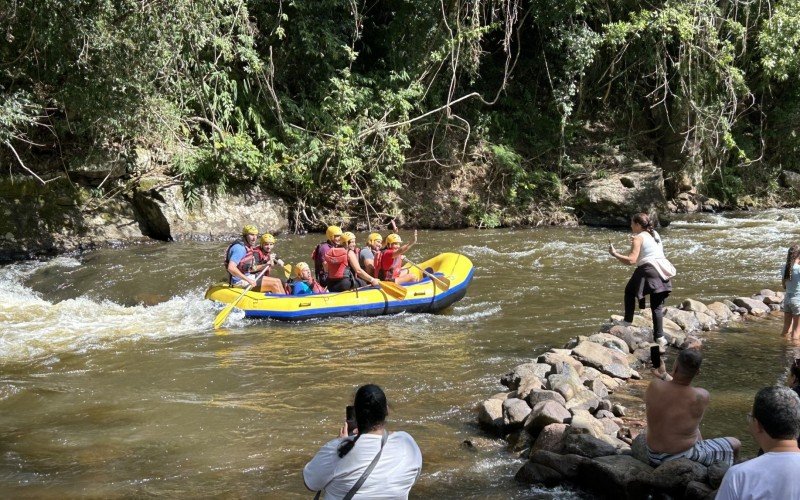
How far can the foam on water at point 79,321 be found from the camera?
25.2 ft

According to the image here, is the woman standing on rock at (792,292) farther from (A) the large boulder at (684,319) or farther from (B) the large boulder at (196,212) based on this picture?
(B) the large boulder at (196,212)

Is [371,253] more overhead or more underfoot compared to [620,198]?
more underfoot

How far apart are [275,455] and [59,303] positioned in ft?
19.5

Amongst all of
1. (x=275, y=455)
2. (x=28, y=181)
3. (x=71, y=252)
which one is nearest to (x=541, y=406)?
(x=275, y=455)

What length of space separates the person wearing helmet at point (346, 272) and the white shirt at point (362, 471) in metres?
6.45

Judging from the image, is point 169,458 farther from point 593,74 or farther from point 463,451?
point 593,74

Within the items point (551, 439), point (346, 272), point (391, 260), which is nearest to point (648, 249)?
point (551, 439)

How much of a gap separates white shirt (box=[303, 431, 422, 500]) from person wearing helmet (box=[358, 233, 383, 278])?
685cm

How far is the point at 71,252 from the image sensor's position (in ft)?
42.4

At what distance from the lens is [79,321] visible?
343 inches

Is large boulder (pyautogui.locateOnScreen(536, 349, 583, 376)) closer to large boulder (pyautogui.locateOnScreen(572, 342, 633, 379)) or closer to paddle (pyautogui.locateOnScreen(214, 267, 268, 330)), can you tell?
large boulder (pyautogui.locateOnScreen(572, 342, 633, 379))

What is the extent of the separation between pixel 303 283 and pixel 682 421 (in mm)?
5925

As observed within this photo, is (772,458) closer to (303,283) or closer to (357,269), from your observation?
(357,269)

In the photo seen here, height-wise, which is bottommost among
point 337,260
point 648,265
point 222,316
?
point 222,316
